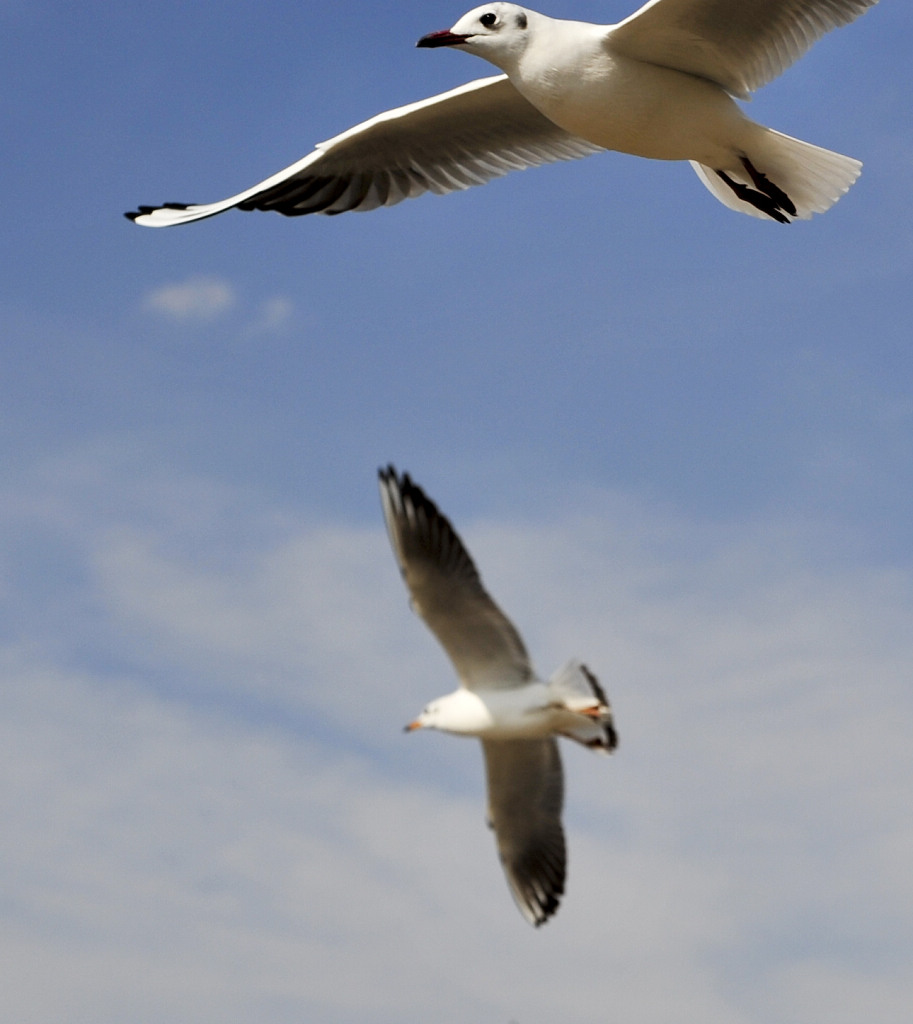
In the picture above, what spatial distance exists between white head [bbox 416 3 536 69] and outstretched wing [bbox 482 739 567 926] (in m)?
2.74

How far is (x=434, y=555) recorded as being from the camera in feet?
20.3

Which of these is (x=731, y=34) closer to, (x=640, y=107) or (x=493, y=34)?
(x=640, y=107)

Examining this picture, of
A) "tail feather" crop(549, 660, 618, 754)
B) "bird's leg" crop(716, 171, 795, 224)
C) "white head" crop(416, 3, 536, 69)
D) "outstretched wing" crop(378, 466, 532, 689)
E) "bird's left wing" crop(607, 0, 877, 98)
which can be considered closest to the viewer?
"bird's left wing" crop(607, 0, 877, 98)

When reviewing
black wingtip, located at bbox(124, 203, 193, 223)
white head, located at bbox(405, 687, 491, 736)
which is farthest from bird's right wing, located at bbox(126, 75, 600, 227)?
white head, located at bbox(405, 687, 491, 736)

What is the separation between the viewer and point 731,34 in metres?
5.34

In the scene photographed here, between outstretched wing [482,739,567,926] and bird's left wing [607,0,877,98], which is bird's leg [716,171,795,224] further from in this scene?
outstretched wing [482,739,567,926]

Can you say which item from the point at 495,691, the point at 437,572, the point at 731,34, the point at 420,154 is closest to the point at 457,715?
the point at 495,691

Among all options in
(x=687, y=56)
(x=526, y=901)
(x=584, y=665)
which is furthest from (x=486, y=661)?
(x=687, y=56)

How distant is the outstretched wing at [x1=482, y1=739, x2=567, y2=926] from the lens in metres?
6.80

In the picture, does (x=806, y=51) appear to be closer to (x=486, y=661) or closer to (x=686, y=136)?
(x=686, y=136)

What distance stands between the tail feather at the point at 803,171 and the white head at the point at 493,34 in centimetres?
86

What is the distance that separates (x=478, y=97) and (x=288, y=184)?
0.78m

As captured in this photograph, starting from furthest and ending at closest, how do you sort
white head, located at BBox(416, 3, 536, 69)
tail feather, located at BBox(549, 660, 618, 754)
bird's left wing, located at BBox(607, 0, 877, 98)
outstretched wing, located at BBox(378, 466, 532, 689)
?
tail feather, located at BBox(549, 660, 618, 754) → outstretched wing, located at BBox(378, 466, 532, 689) → white head, located at BBox(416, 3, 536, 69) → bird's left wing, located at BBox(607, 0, 877, 98)

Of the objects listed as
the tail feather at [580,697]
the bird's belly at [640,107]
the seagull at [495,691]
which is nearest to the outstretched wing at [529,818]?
the seagull at [495,691]
